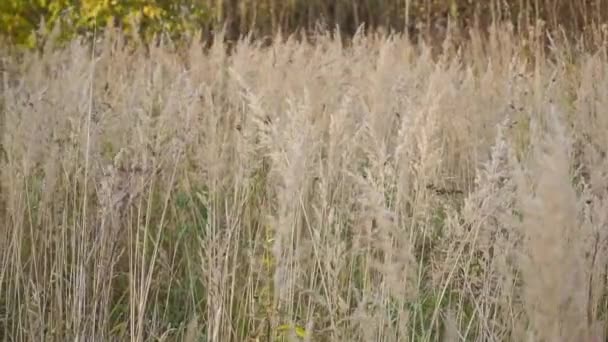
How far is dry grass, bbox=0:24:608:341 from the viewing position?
1.51 meters

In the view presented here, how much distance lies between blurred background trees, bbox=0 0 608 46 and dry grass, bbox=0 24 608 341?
2.05 m

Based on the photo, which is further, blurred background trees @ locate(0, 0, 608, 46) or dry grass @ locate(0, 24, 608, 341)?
blurred background trees @ locate(0, 0, 608, 46)

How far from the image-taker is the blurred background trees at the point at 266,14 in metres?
6.13

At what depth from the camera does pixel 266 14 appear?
9031mm

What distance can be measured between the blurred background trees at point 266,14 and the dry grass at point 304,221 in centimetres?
205

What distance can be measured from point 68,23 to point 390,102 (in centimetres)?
383

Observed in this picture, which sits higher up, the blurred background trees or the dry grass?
the blurred background trees

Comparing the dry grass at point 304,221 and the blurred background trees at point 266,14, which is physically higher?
the blurred background trees at point 266,14

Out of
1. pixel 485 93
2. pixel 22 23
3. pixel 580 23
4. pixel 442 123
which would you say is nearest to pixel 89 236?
pixel 442 123

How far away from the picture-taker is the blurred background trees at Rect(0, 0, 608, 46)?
6.13 m

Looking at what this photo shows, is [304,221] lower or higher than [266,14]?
lower

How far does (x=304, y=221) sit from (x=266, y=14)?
6.71 metres

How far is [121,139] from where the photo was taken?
2979 mm

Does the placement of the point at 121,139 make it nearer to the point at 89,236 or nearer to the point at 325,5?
the point at 89,236
